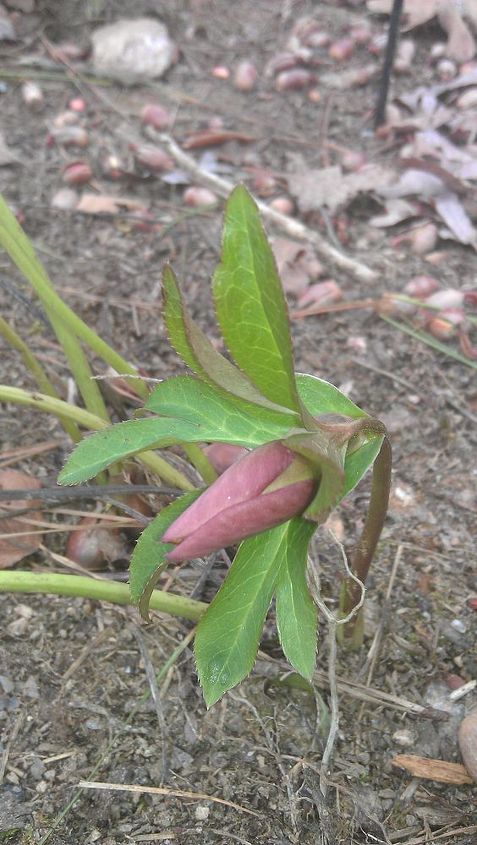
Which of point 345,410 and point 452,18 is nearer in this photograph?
point 345,410

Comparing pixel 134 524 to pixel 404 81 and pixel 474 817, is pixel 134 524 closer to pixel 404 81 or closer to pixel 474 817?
pixel 474 817

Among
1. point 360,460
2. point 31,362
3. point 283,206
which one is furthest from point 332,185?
point 360,460

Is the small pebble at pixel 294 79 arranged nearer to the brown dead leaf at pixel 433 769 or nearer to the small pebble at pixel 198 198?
the small pebble at pixel 198 198

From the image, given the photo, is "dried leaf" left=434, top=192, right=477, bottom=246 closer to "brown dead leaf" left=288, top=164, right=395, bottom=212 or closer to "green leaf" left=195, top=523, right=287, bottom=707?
"brown dead leaf" left=288, top=164, right=395, bottom=212

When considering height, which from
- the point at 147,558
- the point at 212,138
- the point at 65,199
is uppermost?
the point at 147,558

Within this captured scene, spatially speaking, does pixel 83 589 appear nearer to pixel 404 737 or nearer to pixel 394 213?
pixel 404 737

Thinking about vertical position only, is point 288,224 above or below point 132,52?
below
